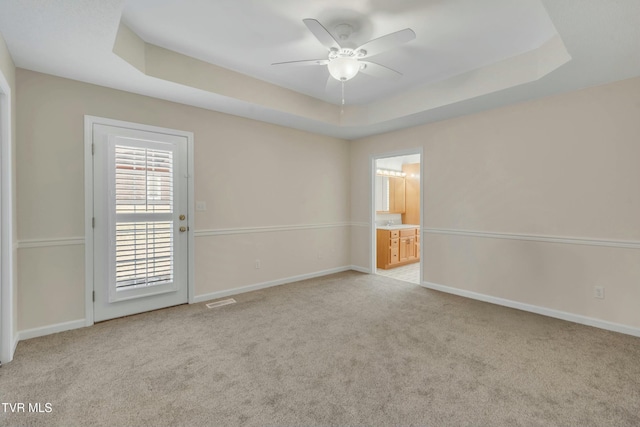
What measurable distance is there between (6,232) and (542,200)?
16.6 feet

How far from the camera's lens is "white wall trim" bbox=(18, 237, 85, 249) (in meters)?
2.72

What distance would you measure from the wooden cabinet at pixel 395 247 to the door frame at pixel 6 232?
496 cm

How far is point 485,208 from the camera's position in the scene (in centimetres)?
387

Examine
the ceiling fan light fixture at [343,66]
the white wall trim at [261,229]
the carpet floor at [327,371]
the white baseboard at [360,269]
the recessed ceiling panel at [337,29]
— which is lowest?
the carpet floor at [327,371]

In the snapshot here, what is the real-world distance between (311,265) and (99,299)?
291 cm

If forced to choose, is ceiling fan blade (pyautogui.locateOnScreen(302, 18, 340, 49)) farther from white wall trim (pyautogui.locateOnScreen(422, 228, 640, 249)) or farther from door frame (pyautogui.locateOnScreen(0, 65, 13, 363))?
white wall trim (pyautogui.locateOnScreen(422, 228, 640, 249))

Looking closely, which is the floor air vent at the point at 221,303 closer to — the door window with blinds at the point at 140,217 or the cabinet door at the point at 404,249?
the door window with blinds at the point at 140,217

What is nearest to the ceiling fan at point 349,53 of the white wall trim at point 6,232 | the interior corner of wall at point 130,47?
the interior corner of wall at point 130,47

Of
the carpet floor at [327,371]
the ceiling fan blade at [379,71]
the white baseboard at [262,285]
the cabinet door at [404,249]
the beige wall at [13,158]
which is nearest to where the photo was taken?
the carpet floor at [327,371]

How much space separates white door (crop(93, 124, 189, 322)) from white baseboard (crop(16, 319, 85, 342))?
17 centimetres

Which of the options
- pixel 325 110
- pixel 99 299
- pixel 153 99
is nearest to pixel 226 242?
pixel 99 299

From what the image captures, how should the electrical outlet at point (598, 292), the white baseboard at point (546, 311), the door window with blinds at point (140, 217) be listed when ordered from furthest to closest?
the door window with blinds at point (140, 217) < the electrical outlet at point (598, 292) < the white baseboard at point (546, 311)

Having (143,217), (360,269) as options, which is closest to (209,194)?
(143,217)

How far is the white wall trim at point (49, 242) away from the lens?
107 inches
